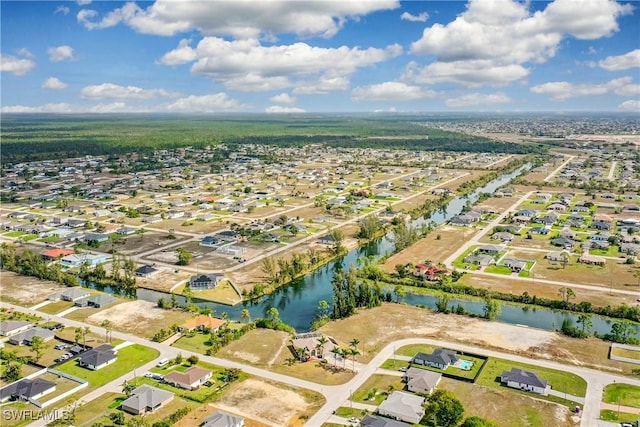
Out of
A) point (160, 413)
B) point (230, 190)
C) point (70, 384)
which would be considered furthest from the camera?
point (230, 190)

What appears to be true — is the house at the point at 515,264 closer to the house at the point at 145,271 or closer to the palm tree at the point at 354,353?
the palm tree at the point at 354,353

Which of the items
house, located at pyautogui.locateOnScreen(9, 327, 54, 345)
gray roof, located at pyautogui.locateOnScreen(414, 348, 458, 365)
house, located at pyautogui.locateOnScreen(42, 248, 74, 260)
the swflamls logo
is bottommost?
the swflamls logo

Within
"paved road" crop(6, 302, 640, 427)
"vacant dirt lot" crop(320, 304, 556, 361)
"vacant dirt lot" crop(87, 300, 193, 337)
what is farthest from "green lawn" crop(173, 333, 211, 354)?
"vacant dirt lot" crop(320, 304, 556, 361)

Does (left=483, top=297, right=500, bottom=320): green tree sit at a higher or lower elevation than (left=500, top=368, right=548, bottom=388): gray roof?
higher

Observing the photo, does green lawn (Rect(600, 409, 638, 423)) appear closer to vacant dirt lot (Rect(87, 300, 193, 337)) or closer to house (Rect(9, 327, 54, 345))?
vacant dirt lot (Rect(87, 300, 193, 337))

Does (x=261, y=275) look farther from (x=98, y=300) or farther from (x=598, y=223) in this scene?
(x=598, y=223)

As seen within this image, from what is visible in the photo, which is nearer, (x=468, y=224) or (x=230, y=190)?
(x=468, y=224)

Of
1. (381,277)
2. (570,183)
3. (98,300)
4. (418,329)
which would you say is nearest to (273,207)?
(381,277)
